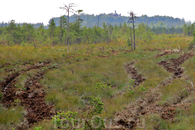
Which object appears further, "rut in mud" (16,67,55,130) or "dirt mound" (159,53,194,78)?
"dirt mound" (159,53,194,78)

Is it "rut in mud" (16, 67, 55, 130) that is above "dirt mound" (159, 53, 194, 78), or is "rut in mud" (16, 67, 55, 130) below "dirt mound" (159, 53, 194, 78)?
below

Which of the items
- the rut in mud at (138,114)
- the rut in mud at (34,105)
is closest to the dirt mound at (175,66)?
the rut in mud at (138,114)

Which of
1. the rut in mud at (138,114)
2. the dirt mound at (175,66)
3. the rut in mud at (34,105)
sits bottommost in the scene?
the rut in mud at (34,105)

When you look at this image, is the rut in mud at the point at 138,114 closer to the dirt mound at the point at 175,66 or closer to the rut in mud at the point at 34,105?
the rut in mud at the point at 34,105

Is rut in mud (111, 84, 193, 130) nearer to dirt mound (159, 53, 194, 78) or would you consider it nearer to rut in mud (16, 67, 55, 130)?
rut in mud (16, 67, 55, 130)

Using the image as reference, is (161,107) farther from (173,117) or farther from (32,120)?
(32,120)

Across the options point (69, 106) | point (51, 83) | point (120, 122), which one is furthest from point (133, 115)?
point (51, 83)

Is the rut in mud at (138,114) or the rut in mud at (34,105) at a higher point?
the rut in mud at (138,114)

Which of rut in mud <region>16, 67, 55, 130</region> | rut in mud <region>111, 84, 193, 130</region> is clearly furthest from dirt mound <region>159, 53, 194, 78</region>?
rut in mud <region>16, 67, 55, 130</region>

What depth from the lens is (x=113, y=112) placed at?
18.6ft

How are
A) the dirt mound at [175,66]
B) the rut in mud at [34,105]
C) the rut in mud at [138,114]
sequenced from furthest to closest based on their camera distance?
the dirt mound at [175,66]
the rut in mud at [34,105]
the rut in mud at [138,114]

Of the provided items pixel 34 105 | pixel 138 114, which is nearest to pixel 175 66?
pixel 138 114

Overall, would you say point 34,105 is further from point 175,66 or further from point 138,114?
point 175,66

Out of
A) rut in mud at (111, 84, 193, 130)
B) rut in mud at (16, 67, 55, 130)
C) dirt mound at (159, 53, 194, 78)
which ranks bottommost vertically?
rut in mud at (16, 67, 55, 130)
